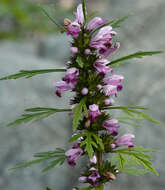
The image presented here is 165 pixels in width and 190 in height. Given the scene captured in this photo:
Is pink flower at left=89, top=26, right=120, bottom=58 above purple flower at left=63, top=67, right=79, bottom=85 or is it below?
above

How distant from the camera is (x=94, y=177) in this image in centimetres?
129

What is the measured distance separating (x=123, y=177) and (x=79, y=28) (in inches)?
82.8

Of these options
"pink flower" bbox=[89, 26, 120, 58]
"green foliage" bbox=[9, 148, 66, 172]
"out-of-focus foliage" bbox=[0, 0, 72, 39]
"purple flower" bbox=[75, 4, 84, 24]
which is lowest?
"green foliage" bbox=[9, 148, 66, 172]

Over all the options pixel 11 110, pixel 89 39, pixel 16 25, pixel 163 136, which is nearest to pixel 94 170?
pixel 89 39

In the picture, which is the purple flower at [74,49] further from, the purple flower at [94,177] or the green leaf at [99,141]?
the purple flower at [94,177]

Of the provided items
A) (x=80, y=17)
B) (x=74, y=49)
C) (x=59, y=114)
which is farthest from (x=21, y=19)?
(x=74, y=49)

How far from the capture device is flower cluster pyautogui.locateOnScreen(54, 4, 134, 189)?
121 centimetres

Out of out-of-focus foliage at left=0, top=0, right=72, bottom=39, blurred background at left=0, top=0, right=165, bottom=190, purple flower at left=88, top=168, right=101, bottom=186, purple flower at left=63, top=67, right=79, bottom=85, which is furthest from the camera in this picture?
out-of-focus foliage at left=0, top=0, right=72, bottom=39

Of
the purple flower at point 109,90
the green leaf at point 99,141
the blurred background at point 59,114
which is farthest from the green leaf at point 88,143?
the blurred background at point 59,114

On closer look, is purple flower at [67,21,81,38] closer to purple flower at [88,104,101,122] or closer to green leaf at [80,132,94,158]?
purple flower at [88,104,101,122]

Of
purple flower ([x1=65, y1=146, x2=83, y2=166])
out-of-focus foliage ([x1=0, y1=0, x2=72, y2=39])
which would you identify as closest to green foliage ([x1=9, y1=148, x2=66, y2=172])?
purple flower ([x1=65, y1=146, x2=83, y2=166])

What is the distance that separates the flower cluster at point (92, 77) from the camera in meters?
1.21

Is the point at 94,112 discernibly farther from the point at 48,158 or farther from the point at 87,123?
the point at 48,158

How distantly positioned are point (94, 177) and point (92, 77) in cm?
43
